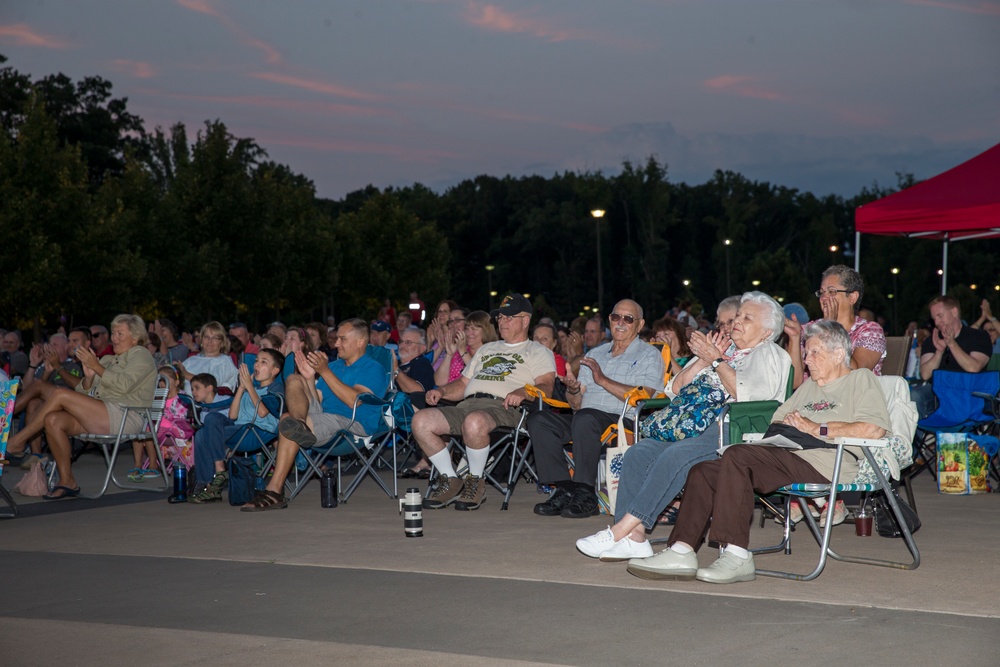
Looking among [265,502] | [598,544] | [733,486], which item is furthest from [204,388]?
[733,486]

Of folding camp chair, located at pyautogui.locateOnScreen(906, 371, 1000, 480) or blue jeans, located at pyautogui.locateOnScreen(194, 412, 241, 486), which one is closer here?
folding camp chair, located at pyautogui.locateOnScreen(906, 371, 1000, 480)

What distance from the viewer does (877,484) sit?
579 centimetres

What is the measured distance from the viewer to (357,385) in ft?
29.2

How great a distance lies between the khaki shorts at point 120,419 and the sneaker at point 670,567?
5545 mm

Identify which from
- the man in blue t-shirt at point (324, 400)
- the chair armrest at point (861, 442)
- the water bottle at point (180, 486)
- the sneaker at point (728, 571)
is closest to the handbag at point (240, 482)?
the man in blue t-shirt at point (324, 400)

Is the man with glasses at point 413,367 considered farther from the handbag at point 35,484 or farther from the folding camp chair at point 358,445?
the handbag at point 35,484

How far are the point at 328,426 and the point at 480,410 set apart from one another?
117 centimetres

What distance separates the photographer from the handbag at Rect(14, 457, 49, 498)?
9.44 meters

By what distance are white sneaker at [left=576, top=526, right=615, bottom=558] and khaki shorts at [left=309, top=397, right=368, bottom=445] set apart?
10.0 feet

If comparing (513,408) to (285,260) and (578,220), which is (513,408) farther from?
(578,220)

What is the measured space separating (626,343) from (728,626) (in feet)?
12.1

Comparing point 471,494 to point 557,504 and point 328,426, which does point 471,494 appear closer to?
point 557,504

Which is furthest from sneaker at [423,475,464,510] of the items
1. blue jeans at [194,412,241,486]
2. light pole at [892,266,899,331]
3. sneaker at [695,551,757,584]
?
light pole at [892,266,899,331]

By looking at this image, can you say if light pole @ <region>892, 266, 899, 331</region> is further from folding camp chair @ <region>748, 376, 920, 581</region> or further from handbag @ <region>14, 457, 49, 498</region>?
folding camp chair @ <region>748, 376, 920, 581</region>
